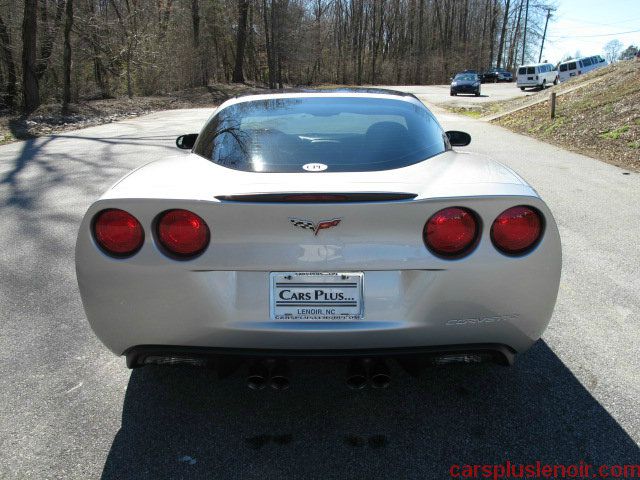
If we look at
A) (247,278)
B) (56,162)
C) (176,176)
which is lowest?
(56,162)

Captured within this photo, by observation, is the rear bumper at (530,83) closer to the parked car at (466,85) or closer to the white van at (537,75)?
the white van at (537,75)

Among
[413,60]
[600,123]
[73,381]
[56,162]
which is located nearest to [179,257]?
[73,381]

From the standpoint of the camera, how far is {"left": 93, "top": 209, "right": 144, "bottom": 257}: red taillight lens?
2191mm

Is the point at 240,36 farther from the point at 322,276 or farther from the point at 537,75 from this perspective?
the point at 322,276

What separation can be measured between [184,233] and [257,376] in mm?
695

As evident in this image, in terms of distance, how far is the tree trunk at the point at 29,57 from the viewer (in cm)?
1791

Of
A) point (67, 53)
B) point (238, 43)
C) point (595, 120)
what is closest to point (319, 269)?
point (595, 120)

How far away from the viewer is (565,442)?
2.29 meters

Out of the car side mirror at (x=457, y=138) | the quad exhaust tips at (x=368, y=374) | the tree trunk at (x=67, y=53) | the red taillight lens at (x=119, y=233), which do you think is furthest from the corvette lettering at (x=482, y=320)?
the tree trunk at (x=67, y=53)

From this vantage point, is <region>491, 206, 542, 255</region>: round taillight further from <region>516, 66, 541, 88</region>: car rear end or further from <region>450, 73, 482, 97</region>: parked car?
<region>516, 66, 541, 88</region>: car rear end

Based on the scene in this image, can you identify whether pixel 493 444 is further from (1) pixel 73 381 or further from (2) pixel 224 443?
(1) pixel 73 381

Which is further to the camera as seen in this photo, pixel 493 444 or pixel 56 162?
pixel 56 162

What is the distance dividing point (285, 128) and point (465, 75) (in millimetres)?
36036

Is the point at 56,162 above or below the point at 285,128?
below
